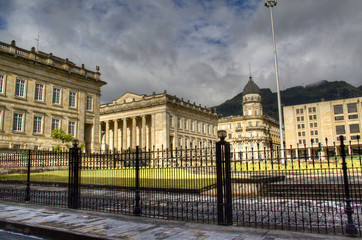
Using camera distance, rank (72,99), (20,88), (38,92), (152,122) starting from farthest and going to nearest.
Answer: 1. (152,122)
2. (72,99)
3. (38,92)
4. (20,88)

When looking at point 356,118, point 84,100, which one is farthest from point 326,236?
point 356,118

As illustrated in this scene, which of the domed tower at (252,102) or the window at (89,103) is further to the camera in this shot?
the domed tower at (252,102)

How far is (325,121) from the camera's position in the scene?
249 ft

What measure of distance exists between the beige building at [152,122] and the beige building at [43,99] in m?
12.6

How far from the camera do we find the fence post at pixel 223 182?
750cm

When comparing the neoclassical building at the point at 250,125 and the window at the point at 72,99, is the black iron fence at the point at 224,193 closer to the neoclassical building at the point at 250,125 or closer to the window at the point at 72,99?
the window at the point at 72,99

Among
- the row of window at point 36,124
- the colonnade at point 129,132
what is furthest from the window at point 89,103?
the colonnade at point 129,132

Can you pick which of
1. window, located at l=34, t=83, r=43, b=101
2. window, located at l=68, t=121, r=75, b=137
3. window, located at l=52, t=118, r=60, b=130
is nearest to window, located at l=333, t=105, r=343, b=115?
window, located at l=68, t=121, r=75, b=137

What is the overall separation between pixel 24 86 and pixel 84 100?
8119mm

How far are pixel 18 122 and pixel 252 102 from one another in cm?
7016

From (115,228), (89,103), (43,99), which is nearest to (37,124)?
(43,99)

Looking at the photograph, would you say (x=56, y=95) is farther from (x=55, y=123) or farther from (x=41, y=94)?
(x=55, y=123)

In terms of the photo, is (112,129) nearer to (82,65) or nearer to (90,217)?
(82,65)

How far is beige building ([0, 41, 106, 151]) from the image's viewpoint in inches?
1250
